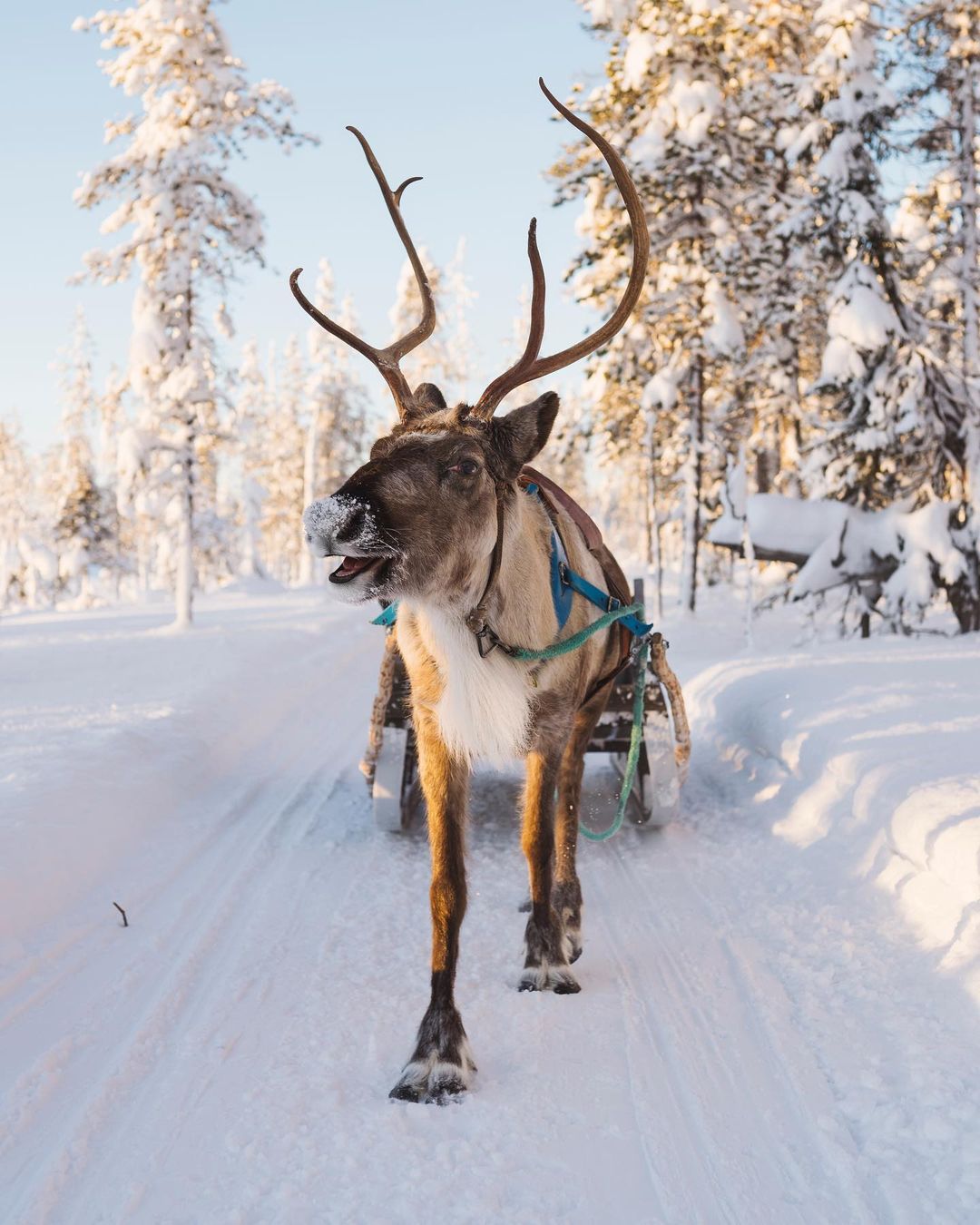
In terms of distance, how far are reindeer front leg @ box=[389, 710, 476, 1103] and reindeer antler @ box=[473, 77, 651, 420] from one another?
132cm

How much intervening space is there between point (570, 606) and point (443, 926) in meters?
1.45

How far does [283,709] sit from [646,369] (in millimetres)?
12201

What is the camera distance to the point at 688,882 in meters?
5.22

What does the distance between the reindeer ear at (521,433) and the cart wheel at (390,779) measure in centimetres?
312

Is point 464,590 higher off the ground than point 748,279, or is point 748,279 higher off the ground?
point 748,279

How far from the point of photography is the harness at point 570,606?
3.49m

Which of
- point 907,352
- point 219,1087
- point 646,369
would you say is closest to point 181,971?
point 219,1087

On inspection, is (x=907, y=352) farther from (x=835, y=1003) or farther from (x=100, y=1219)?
(x=100, y=1219)

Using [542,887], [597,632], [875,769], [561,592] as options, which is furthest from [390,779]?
[875,769]

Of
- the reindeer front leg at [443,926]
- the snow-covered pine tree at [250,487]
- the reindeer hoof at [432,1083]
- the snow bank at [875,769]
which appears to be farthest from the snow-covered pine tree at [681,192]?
the snow-covered pine tree at [250,487]

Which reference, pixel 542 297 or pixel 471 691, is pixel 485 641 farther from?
pixel 542 297

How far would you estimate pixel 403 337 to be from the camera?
12.7 feet

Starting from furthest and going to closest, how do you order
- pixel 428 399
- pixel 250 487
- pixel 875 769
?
1. pixel 250 487
2. pixel 875 769
3. pixel 428 399

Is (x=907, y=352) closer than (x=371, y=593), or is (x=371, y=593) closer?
(x=371, y=593)
